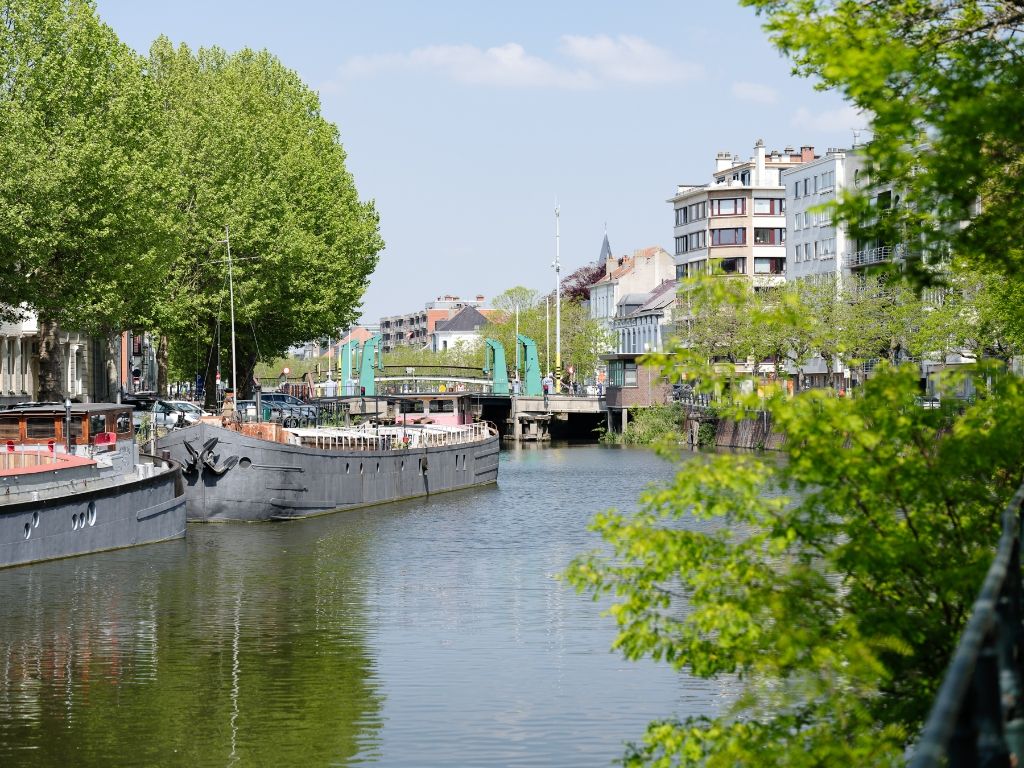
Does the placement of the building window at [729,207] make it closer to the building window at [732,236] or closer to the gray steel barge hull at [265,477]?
the building window at [732,236]

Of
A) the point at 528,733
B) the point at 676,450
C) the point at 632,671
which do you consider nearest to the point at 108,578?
the point at 632,671

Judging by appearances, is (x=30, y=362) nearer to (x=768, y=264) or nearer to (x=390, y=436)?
(x=390, y=436)

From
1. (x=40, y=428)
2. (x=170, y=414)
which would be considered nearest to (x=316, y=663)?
(x=40, y=428)

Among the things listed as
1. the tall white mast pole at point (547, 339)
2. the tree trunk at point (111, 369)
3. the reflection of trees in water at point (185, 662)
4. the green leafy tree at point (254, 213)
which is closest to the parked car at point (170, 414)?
the tree trunk at point (111, 369)

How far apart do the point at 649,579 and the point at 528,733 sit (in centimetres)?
1166

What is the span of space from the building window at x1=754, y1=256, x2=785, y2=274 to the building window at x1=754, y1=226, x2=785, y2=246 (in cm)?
144

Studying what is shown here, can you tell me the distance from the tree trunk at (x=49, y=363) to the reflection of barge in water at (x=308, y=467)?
767 cm

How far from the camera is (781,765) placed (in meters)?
12.6

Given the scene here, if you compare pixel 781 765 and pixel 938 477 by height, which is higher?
pixel 938 477

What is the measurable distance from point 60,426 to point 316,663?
20.1 metres

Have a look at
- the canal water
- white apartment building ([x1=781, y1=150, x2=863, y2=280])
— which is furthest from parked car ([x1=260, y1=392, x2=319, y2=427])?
white apartment building ([x1=781, y1=150, x2=863, y2=280])

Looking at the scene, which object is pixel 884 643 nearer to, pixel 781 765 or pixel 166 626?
pixel 781 765

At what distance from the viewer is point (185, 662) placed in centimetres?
3075

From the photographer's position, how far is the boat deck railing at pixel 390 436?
6669cm
